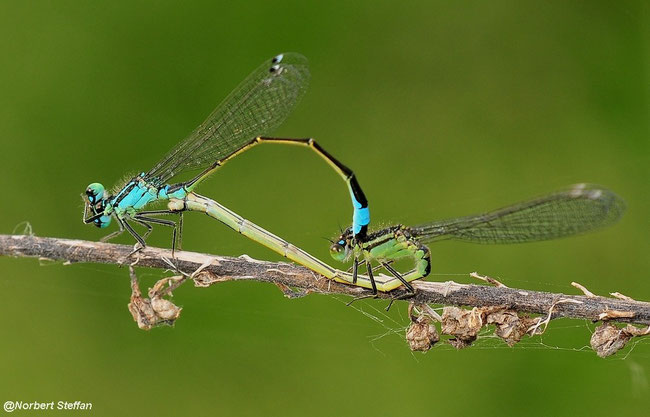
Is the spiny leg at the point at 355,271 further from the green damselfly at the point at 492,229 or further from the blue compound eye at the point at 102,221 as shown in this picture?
the blue compound eye at the point at 102,221

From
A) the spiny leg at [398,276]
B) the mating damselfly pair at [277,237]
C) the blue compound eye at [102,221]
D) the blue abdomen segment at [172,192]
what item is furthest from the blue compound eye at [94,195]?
the spiny leg at [398,276]

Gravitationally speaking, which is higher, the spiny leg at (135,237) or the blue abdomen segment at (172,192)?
the blue abdomen segment at (172,192)

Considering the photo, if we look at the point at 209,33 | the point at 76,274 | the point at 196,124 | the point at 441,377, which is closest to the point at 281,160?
the point at 196,124

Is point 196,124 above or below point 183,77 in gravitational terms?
below

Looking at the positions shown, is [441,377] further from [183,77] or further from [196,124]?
[183,77]

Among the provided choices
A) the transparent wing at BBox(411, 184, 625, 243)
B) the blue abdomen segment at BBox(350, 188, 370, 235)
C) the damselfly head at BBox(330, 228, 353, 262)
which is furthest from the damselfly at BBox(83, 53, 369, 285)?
the transparent wing at BBox(411, 184, 625, 243)

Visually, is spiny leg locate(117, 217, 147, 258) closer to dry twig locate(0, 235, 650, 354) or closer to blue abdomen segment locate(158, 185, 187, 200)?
dry twig locate(0, 235, 650, 354)

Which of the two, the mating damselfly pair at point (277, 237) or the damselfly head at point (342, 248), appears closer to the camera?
the mating damselfly pair at point (277, 237)

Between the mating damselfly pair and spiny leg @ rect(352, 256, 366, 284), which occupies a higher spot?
the mating damselfly pair
